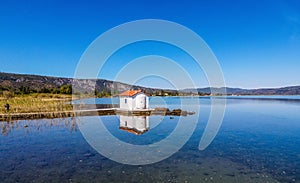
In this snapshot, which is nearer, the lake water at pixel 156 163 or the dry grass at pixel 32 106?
the lake water at pixel 156 163

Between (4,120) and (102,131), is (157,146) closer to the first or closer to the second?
(102,131)

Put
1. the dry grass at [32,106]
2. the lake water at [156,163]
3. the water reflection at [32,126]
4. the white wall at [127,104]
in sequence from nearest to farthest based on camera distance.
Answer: the lake water at [156,163] < the water reflection at [32,126] < the dry grass at [32,106] < the white wall at [127,104]

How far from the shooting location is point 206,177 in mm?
8492

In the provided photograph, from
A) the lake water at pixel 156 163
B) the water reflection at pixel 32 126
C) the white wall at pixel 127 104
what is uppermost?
the white wall at pixel 127 104

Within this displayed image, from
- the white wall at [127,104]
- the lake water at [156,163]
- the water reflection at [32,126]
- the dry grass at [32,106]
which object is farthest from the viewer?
the white wall at [127,104]

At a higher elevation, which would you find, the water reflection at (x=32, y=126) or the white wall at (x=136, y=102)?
the white wall at (x=136, y=102)

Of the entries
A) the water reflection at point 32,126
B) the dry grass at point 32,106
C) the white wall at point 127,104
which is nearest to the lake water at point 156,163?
the water reflection at point 32,126

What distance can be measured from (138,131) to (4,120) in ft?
48.4

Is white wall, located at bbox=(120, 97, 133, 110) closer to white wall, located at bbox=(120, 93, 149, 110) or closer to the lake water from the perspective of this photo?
white wall, located at bbox=(120, 93, 149, 110)

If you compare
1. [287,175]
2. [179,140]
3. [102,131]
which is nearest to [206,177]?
[287,175]

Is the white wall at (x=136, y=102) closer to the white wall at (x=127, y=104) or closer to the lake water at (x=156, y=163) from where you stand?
the white wall at (x=127, y=104)

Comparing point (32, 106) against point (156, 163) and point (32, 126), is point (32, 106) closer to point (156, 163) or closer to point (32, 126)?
point (32, 126)

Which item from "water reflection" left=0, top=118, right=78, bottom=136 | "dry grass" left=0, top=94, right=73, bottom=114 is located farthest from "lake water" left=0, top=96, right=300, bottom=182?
"dry grass" left=0, top=94, right=73, bottom=114

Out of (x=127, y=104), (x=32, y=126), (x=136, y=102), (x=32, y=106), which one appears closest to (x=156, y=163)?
(x=32, y=126)
